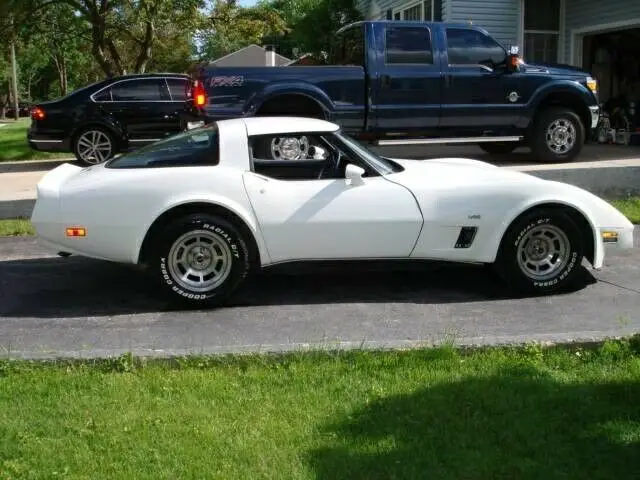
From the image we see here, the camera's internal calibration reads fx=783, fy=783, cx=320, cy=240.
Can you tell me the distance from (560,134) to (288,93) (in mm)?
4087

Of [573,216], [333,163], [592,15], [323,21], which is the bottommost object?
[573,216]

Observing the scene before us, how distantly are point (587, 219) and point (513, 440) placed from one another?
2.87 metres

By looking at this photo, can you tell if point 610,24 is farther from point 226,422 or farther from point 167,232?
point 226,422

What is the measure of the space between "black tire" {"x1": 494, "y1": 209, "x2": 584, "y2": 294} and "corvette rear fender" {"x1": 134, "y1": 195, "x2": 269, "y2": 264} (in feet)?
6.04

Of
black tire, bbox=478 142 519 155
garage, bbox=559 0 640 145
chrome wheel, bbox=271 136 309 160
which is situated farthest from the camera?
garage, bbox=559 0 640 145

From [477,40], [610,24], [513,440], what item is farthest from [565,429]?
[610,24]

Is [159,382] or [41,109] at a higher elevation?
[41,109]

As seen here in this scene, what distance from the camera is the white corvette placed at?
18.4 feet

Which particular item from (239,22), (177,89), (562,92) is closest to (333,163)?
(562,92)

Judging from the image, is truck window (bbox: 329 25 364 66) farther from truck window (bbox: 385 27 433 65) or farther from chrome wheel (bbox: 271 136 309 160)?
chrome wheel (bbox: 271 136 309 160)

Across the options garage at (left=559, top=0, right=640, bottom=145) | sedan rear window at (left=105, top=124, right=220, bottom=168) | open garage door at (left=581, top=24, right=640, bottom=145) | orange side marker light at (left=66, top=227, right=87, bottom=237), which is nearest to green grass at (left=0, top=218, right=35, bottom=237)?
sedan rear window at (left=105, top=124, right=220, bottom=168)

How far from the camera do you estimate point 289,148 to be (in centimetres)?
680

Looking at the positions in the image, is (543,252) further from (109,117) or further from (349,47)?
(109,117)

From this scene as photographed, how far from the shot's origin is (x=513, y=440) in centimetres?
353
